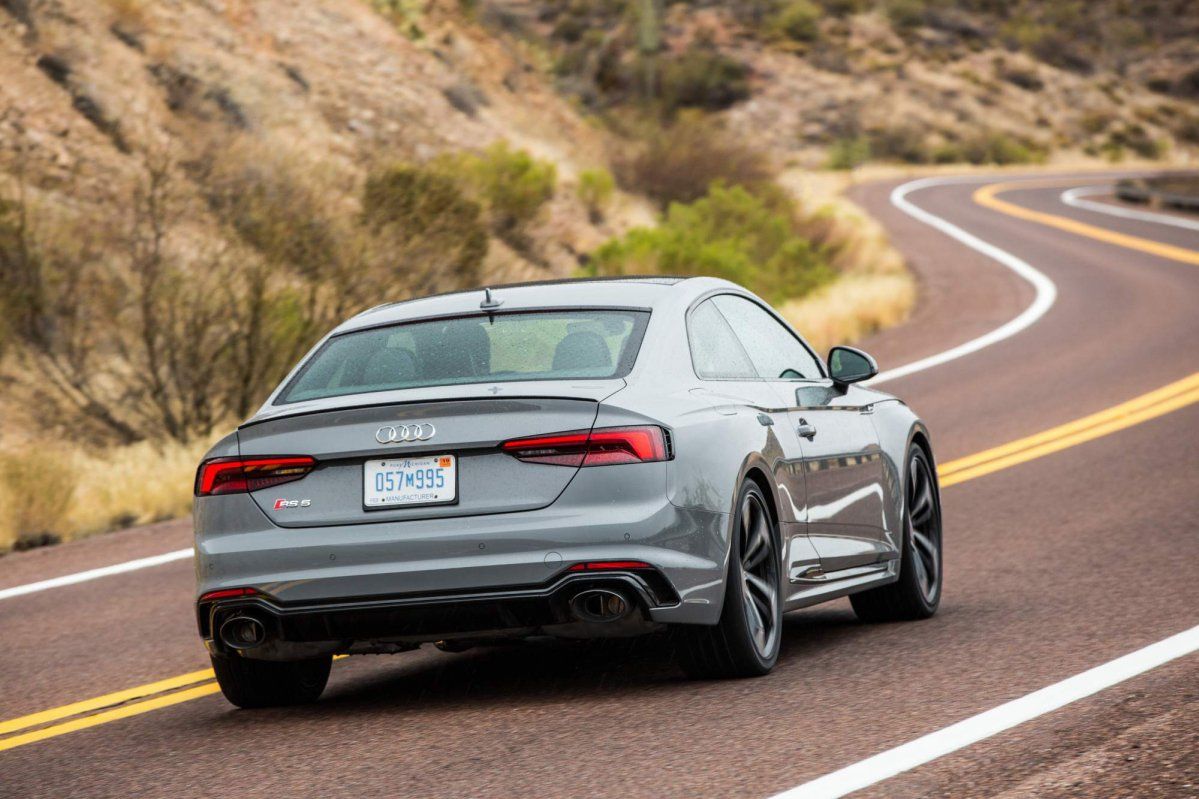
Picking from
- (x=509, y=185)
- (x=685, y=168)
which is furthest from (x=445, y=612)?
(x=685, y=168)

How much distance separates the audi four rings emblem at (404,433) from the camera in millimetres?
6051

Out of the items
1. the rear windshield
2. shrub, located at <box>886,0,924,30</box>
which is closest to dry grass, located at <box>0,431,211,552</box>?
the rear windshield

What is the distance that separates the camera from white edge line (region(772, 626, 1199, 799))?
4.89m

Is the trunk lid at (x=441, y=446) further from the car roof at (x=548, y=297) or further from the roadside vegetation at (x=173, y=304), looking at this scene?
the roadside vegetation at (x=173, y=304)

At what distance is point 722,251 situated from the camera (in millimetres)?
26453

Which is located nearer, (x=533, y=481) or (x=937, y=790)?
(x=937, y=790)

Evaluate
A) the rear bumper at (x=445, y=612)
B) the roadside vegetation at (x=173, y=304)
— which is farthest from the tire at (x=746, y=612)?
the roadside vegetation at (x=173, y=304)

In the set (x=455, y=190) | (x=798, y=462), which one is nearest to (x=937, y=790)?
(x=798, y=462)

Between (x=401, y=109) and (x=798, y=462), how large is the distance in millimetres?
25344

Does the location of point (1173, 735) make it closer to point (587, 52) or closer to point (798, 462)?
point (798, 462)

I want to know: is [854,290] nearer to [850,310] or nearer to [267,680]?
[850,310]

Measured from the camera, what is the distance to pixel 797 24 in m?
90.4

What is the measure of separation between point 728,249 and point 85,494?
14759 millimetres

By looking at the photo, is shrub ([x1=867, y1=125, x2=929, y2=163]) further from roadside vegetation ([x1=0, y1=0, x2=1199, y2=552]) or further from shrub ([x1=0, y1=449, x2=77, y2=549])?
shrub ([x1=0, y1=449, x2=77, y2=549])
